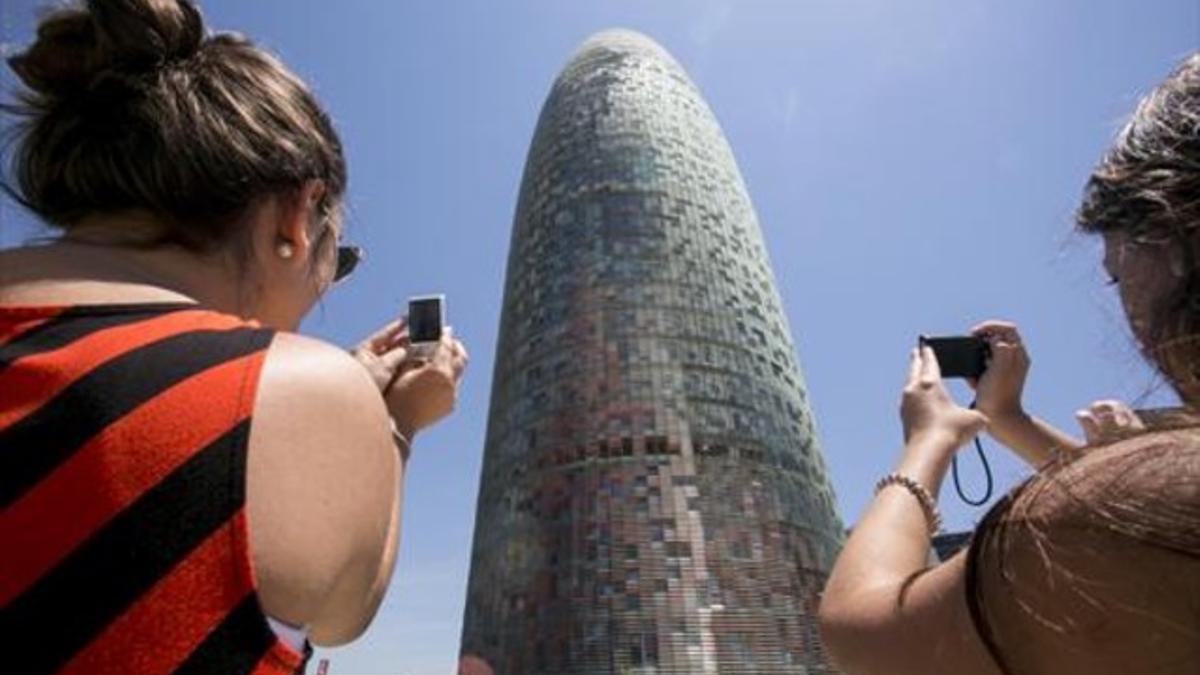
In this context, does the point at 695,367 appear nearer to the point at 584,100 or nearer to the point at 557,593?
the point at 557,593

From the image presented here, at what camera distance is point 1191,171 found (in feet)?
2.28

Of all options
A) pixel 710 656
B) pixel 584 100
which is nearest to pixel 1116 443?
pixel 710 656

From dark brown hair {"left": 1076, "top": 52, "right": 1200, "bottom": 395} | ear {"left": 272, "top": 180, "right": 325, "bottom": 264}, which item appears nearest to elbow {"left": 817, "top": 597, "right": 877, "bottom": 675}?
dark brown hair {"left": 1076, "top": 52, "right": 1200, "bottom": 395}

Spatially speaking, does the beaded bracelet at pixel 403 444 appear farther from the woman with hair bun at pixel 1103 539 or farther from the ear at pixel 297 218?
the woman with hair bun at pixel 1103 539

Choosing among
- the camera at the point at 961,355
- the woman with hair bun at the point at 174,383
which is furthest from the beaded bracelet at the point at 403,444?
the camera at the point at 961,355

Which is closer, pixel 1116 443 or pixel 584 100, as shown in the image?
pixel 1116 443

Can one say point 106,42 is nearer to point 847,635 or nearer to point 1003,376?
point 847,635

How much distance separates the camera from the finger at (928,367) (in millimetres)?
1134

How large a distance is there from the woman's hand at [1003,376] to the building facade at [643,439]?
4.36 m

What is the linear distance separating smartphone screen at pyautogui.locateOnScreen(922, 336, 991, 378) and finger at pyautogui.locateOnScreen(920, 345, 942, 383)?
0.27ft

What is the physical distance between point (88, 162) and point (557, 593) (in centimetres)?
521

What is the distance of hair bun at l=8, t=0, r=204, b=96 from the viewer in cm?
76

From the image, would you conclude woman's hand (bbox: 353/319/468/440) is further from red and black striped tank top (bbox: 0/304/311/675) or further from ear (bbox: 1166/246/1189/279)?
ear (bbox: 1166/246/1189/279)

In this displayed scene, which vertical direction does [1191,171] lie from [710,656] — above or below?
above
